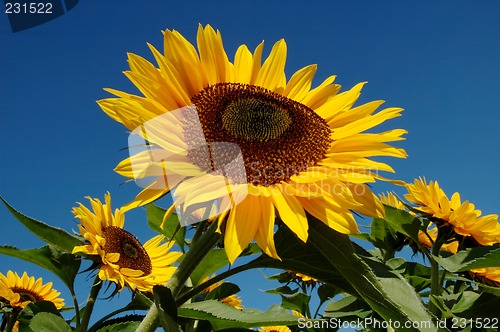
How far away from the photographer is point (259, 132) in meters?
2.04

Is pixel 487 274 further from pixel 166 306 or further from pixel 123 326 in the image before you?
pixel 166 306

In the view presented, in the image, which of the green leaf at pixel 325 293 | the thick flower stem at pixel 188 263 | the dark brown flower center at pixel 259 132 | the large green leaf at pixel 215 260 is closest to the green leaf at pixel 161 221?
the large green leaf at pixel 215 260

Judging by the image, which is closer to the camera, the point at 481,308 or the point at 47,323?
the point at 47,323

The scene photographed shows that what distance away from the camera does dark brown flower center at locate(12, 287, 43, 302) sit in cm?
460

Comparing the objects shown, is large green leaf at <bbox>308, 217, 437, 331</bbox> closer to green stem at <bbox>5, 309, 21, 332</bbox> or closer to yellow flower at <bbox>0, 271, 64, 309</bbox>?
green stem at <bbox>5, 309, 21, 332</bbox>

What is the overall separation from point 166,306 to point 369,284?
52cm

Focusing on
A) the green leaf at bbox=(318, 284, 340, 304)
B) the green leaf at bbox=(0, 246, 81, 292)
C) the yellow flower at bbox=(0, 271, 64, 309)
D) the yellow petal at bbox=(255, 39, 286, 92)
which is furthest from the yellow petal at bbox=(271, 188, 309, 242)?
the yellow flower at bbox=(0, 271, 64, 309)

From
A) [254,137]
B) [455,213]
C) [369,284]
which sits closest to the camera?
[369,284]

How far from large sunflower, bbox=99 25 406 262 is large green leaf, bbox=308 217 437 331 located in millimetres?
45

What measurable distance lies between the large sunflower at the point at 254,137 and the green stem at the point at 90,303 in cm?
119

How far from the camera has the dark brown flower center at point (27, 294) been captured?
4.60 m

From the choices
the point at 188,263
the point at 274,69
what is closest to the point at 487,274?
the point at 274,69

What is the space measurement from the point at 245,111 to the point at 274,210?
65cm

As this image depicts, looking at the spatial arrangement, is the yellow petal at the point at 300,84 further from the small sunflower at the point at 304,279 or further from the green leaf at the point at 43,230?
the small sunflower at the point at 304,279
